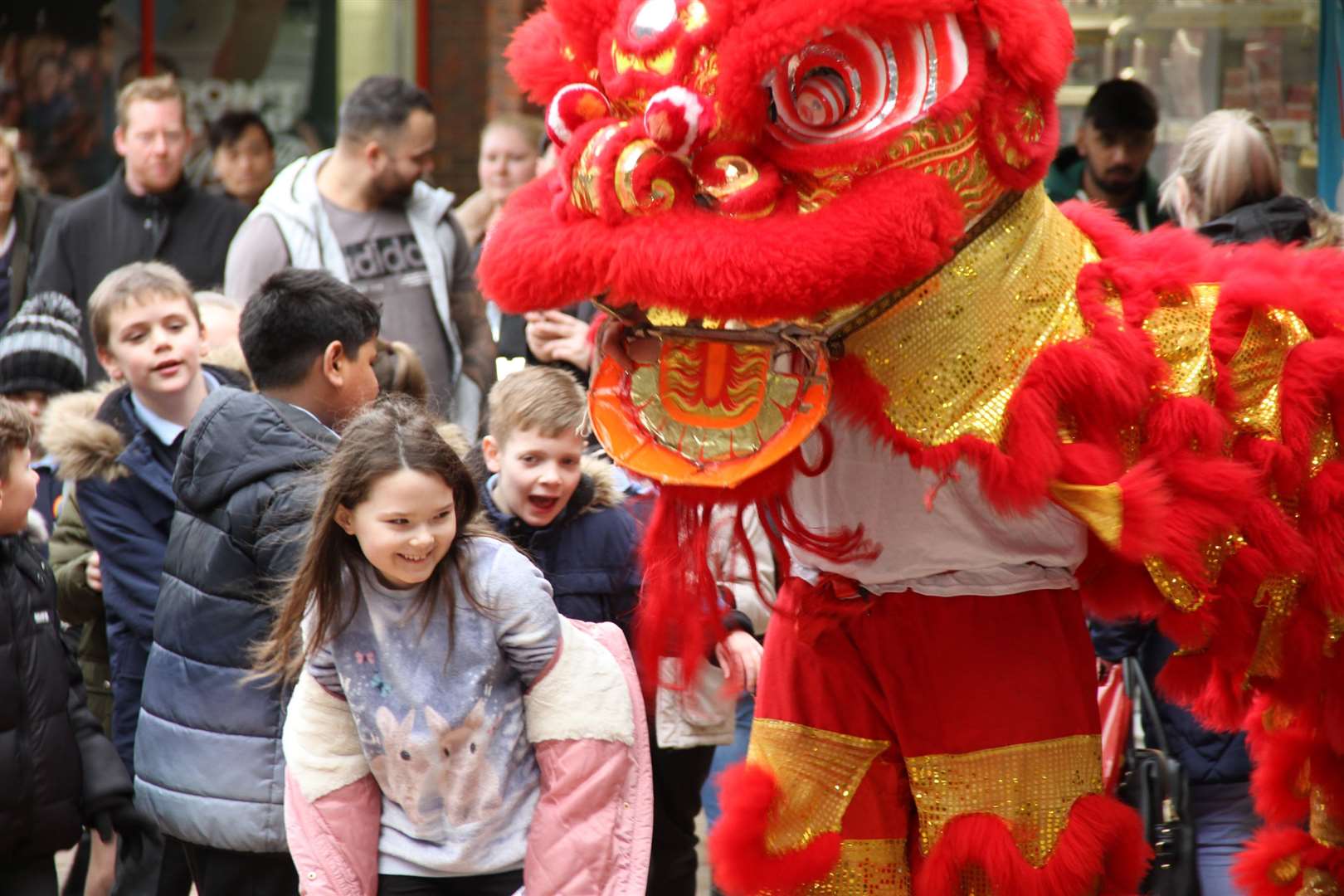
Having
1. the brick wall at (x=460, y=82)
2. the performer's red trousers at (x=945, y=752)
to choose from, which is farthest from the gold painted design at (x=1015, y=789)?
the brick wall at (x=460, y=82)

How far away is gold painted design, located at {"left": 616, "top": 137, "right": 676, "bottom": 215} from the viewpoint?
2627 mm

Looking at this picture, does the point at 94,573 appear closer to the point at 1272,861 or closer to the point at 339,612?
the point at 339,612

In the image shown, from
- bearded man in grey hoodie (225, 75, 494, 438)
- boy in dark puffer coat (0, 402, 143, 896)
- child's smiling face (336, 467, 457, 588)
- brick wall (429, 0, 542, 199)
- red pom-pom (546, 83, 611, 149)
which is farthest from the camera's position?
brick wall (429, 0, 542, 199)

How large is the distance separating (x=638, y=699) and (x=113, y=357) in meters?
1.97

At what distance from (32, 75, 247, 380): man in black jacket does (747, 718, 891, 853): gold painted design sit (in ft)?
14.1

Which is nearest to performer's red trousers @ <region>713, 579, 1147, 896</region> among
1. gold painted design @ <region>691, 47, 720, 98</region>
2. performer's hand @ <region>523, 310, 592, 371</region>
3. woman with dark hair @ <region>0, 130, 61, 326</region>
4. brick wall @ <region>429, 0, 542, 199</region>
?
gold painted design @ <region>691, 47, 720, 98</region>

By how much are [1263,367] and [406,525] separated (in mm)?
1381

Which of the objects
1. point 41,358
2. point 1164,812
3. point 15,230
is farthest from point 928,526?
point 15,230

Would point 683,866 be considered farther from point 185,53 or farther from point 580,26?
point 185,53

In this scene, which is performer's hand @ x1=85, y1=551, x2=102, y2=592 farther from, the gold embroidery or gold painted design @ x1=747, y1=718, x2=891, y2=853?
the gold embroidery

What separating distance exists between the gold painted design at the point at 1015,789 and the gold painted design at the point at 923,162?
0.81 metres

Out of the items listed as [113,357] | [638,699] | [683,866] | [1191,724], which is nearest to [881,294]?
[638,699]

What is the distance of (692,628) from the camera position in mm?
2979

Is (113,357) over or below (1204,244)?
below
